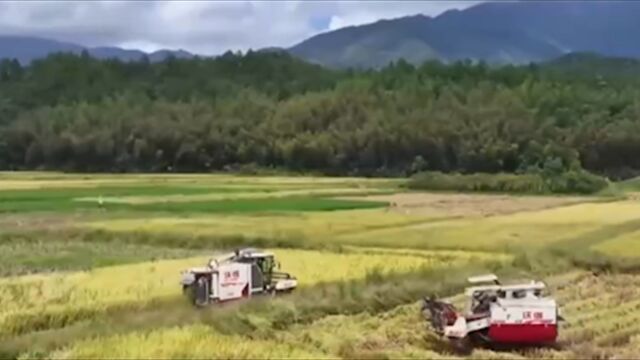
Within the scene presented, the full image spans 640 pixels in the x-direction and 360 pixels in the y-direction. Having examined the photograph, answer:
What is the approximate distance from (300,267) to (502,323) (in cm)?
755

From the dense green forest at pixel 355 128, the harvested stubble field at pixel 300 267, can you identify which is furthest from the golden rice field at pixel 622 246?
the dense green forest at pixel 355 128

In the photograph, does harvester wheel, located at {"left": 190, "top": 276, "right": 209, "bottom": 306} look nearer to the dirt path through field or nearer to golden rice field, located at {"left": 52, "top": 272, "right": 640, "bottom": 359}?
golden rice field, located at {"left": 52, "top": 272, "right": 640, "bottom": 359}

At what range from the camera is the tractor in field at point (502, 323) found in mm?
17375

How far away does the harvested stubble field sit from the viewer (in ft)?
53.9

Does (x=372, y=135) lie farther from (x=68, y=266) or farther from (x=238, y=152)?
(x=68, y=266)

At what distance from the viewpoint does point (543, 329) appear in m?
17.4

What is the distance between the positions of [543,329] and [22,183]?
45415 mm

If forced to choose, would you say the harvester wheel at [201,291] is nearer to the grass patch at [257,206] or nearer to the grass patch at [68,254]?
the grass patch at [68,254]

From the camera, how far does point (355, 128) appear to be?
81250mm

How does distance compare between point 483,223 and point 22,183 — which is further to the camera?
point 22,183

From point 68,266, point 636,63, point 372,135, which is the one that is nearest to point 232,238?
point 68,266

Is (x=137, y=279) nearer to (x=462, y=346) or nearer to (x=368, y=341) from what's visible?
(x=368, y=341)

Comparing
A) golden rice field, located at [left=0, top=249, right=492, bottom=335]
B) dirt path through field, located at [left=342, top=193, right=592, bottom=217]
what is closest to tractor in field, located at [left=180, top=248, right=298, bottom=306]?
golden rice field, located at [left=0, top=249, right=492, bottom=335]

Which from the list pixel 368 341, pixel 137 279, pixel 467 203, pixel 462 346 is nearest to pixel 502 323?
pixel 462 346
